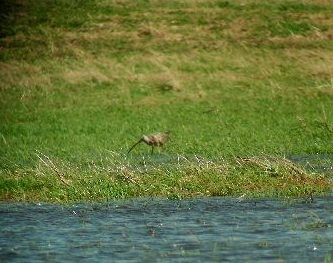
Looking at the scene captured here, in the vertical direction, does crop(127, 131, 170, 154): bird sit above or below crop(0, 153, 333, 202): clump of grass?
below

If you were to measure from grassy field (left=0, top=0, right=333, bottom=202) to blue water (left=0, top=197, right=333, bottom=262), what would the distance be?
3.50ft

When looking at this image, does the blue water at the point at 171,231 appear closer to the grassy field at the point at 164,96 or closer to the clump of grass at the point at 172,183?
the clump of grass at the point at 172,183

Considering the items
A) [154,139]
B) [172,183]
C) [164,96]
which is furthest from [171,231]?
[164,96]

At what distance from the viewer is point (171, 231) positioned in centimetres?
1858

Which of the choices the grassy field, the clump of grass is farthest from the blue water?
the grassy field

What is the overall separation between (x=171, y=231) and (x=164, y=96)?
1958cm

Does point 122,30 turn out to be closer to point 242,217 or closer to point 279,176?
point 279,176

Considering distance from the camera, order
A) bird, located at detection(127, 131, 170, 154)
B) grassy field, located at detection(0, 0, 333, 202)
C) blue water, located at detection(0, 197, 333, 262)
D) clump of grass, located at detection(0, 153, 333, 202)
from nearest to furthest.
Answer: blue water, located at detection(0, 197, 333, 262) → clump of grass, located at detection(0, 153, 333, 202) → grassy field, located at detection(0, 0, 333, 202) → bird, located at detection(127, 131, 170, 154)

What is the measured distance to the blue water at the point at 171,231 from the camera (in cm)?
1659

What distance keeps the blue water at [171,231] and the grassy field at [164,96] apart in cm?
107

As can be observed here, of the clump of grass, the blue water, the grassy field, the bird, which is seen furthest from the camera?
the bird

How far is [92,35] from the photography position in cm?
Answer: 4775

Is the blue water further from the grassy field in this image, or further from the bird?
the bird

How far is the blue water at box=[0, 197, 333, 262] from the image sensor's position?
16.6 metres
